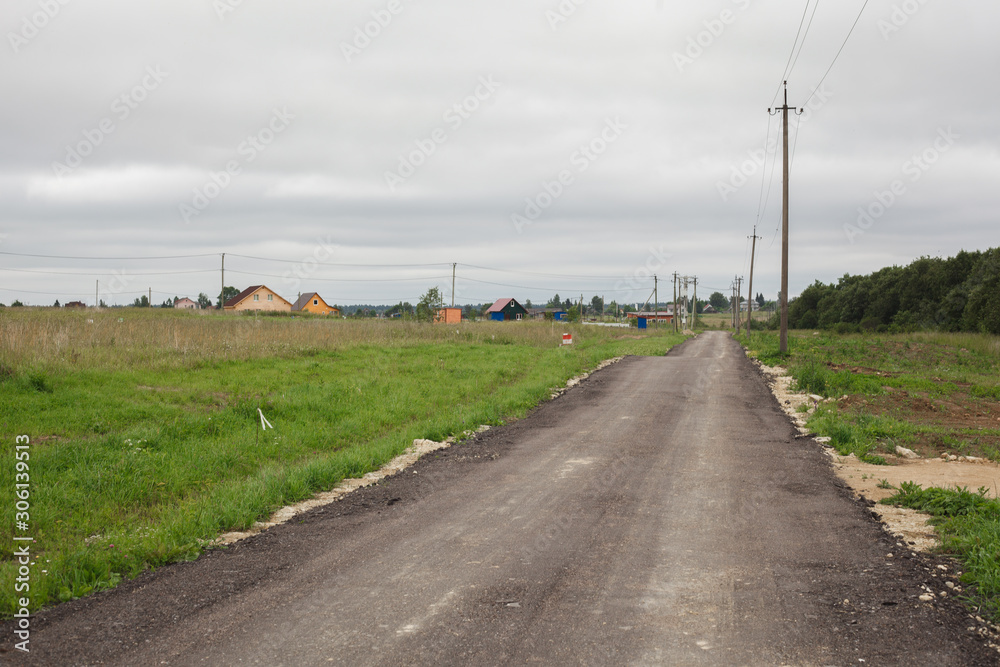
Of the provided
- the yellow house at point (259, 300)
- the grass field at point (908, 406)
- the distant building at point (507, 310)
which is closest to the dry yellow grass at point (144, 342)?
the grass field at point (908, 406)

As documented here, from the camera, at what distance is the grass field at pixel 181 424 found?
238 inches

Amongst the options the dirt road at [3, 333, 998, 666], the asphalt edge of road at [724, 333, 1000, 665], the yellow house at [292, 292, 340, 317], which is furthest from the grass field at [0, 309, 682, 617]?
the yellow house at [292, 292, 340, 317]

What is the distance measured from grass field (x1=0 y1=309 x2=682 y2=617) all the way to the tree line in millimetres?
38292

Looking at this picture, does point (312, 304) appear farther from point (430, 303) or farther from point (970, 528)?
point (970, 528)

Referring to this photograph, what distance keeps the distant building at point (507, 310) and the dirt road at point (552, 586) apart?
9725 cm

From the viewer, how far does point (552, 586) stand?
470cm

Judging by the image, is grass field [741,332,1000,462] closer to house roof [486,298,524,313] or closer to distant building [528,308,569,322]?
distant building [528,308,569,322]

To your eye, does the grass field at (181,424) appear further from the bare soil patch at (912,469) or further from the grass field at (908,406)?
the grass field at (908,406)

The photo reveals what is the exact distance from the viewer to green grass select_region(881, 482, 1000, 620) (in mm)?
4448

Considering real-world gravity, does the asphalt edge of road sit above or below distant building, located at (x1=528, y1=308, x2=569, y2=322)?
below

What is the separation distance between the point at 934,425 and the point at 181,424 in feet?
44.1

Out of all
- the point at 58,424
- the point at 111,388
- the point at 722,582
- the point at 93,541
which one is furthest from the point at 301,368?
the point at 722,582

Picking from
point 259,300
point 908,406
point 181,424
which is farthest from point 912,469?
point 259,300

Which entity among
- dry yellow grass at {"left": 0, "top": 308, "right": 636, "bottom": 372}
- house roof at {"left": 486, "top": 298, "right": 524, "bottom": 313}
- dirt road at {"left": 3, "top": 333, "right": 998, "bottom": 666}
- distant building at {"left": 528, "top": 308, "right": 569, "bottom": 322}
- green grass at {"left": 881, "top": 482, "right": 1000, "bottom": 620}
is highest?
house roof at {"left": 486, "top": 298, "right": 524, "bottom": 313}
